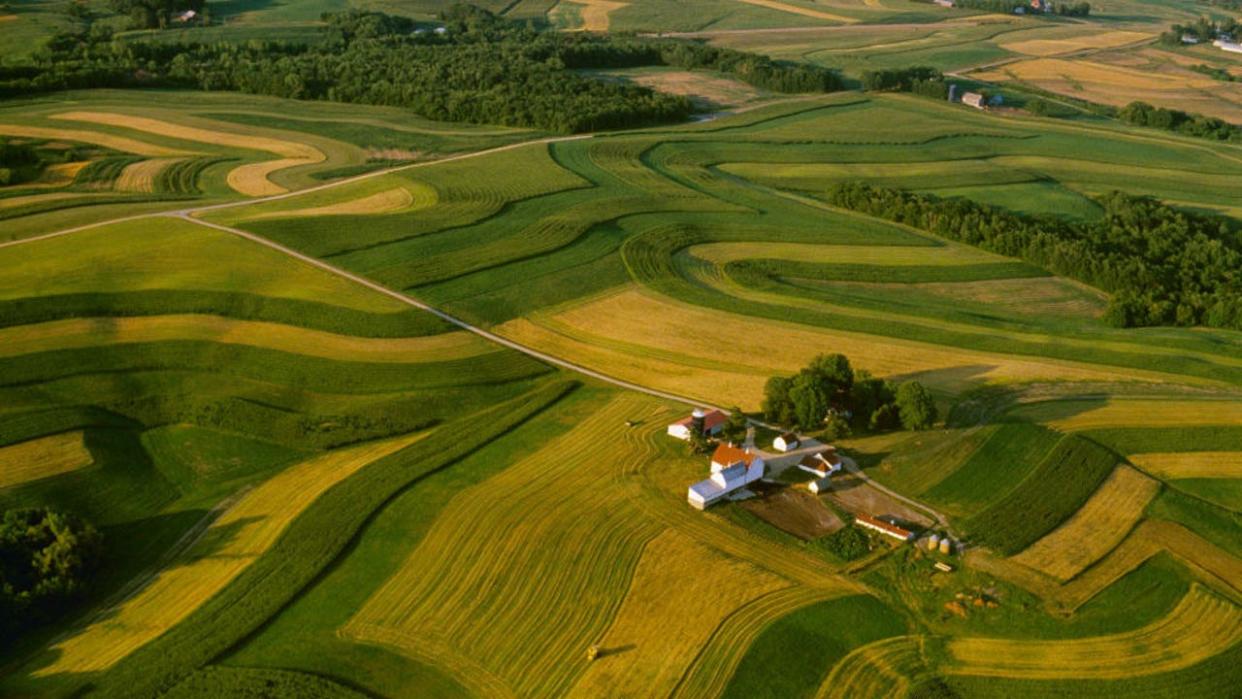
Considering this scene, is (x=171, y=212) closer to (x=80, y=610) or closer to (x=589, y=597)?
(x=80, y=610)

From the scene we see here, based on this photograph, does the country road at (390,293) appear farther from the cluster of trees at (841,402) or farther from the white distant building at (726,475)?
the white distant building at (726,475)

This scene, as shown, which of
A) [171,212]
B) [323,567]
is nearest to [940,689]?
[323,567]

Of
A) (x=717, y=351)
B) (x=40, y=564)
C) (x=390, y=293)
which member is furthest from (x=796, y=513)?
(x=390, y=293)

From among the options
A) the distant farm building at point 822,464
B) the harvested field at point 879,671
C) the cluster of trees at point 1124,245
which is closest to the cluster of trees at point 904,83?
the cluster of trees at point 1124,245

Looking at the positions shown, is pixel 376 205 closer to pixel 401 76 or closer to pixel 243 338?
pixel 243 338

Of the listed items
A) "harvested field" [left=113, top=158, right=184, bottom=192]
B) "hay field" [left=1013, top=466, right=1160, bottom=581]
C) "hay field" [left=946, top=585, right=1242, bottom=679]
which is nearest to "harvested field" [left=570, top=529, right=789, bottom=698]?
"hay field" [left=946, top=585, right=1242, bottom=679]
